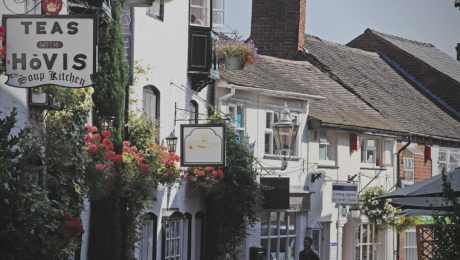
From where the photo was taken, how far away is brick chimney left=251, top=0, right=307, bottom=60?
27.0m

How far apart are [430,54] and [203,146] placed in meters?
24.9

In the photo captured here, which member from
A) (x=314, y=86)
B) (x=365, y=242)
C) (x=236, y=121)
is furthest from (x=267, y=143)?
(x=365, y=242)

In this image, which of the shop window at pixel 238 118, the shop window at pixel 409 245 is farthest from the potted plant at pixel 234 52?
the shop window at pixel 409 245

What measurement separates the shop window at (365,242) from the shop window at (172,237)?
9820 mm

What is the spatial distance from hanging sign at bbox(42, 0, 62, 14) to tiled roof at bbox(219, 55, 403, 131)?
1062cm

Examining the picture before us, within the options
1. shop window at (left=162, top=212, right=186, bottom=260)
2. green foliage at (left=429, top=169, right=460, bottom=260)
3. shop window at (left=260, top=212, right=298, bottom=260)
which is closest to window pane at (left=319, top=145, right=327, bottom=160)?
shop window at (left=260, top=212, right=298, bottom=260)

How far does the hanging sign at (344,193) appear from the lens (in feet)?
78.0

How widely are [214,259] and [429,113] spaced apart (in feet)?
54.6

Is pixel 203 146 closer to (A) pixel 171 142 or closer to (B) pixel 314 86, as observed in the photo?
(A) pixel 171 142

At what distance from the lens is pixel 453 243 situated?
930 centimetres

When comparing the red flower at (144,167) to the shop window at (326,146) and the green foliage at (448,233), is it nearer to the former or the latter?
the green foliage at (448,233)

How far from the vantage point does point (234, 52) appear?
62.6 feet

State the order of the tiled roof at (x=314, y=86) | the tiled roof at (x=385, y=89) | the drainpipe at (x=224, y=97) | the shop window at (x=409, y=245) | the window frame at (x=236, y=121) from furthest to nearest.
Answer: the tiled roof at (x=385, y=89), the shop window at (x=409, y=245), the tiled roof at (x=314, y=86), the window frame at (x=236, y=121), the drainpipe at (x=224, y=97)

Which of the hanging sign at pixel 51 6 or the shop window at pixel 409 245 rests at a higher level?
the hanging sign at pixel 51 6
